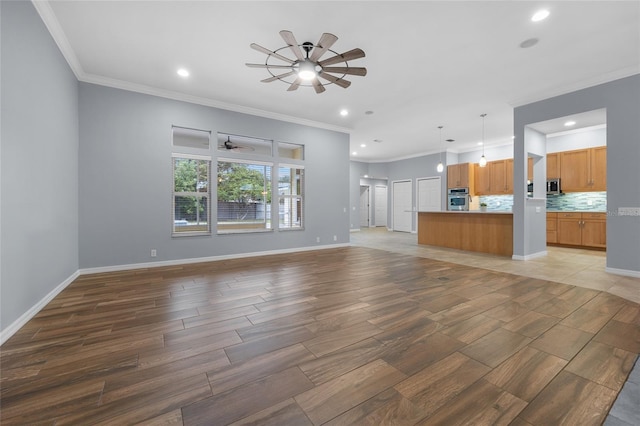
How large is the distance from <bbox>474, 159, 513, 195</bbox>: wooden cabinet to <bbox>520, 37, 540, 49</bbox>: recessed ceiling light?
556cm

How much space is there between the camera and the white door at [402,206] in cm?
1114

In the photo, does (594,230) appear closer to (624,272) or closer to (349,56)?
(624,272)

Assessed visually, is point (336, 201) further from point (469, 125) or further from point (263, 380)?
point (263, 380)

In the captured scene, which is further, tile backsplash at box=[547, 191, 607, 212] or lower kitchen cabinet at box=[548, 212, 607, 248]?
tile backsplash at box=[547, 191, 607, 212]

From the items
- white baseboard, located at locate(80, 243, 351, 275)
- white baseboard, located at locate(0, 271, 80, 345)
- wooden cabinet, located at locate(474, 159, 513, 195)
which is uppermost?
wooden cabinet, located at locate(474, 159, 513, 195)

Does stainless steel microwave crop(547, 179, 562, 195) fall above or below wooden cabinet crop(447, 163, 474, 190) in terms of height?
below

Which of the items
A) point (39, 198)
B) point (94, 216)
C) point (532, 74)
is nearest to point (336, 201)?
point (532, 74)

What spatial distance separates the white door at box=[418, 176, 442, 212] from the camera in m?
10.1

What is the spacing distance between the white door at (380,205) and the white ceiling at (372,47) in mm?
7265

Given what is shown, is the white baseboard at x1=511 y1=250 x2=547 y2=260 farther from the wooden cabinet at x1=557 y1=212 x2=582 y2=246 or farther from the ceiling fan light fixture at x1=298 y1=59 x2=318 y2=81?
the ceiling fan light fixture at x1=298 y1=59 x2=318 y2=81

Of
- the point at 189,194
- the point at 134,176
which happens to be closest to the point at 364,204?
the point at 189,194

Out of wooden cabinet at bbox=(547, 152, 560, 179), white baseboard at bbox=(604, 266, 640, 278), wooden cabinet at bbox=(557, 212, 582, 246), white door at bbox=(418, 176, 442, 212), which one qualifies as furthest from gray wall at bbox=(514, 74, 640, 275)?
white door at bbox=(418, 176, 442, 212)

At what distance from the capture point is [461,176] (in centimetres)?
935

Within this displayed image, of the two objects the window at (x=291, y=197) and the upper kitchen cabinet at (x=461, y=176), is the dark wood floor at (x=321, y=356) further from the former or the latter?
the upper kitchen cabinet at (x=461, y=176)
